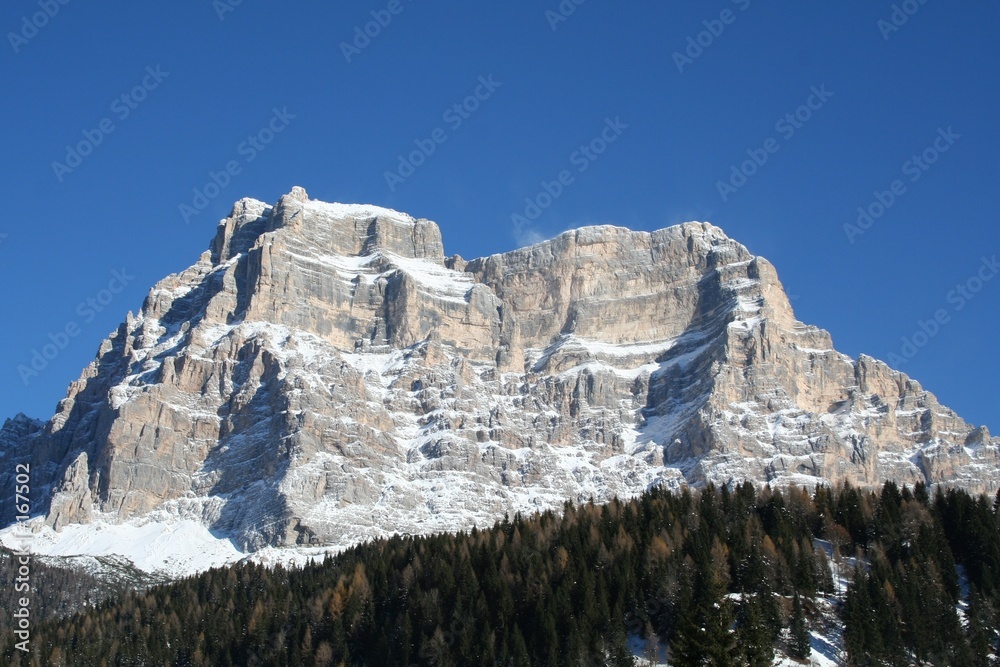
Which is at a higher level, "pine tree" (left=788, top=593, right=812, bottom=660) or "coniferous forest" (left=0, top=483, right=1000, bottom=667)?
"coniferous forest" (left=0, top=483, right=1000, bottom=667)

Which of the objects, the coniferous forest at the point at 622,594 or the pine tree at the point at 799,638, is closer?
the pine tree at the point at 799,638

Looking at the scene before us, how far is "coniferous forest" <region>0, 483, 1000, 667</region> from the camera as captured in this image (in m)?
129

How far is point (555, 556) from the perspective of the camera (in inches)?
6083

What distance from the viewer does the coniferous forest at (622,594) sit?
129 meters

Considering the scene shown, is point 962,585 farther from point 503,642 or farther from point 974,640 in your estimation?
point 503,642

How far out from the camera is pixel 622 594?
138250 millimetres

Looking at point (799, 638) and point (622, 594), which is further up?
point (622, 594)

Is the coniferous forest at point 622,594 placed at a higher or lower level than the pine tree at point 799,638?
higher

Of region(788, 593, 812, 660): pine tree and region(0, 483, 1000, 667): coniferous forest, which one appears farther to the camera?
region(0, 483, 1000, 667): coniferous forest

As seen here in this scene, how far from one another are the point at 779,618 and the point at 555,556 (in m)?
33.1

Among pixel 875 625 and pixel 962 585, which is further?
pixel 962 585

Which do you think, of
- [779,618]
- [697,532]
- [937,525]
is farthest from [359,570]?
[937,525]

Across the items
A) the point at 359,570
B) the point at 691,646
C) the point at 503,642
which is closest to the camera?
the point at 691,646

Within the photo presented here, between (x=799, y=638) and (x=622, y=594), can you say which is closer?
(x=799, y=638)
